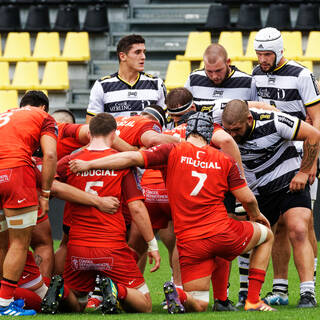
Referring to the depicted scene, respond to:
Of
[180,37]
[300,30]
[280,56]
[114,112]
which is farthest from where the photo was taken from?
[180,37]

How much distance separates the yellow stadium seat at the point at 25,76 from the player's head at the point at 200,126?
8423 mm

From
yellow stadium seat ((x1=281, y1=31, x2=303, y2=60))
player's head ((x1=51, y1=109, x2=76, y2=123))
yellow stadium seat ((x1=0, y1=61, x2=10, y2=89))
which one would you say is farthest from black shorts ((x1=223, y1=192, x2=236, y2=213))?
yellow stadium seat ((x1=0, y1=61, x2=10, y2=89))

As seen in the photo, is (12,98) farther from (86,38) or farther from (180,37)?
(180,37)

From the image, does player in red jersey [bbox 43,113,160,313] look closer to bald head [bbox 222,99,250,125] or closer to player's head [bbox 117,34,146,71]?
bald head [bbox 222,99,250,125]

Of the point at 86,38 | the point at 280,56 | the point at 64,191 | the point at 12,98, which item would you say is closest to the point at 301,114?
the point at 280,56

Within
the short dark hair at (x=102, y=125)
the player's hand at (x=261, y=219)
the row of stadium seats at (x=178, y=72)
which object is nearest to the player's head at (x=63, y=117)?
the short dark hair at (x=102, y=125)

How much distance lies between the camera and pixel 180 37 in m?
15.7

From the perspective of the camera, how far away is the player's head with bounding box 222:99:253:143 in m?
6.75

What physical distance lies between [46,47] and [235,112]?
9190mm

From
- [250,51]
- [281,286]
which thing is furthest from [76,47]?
[281,286]

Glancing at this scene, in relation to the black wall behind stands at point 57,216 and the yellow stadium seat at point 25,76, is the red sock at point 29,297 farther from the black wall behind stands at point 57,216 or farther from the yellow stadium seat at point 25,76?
the yellow stadium seat at point 25,76

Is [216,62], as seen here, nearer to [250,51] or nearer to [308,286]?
[308,286]

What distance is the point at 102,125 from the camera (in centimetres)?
655

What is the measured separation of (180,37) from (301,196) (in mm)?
9078
